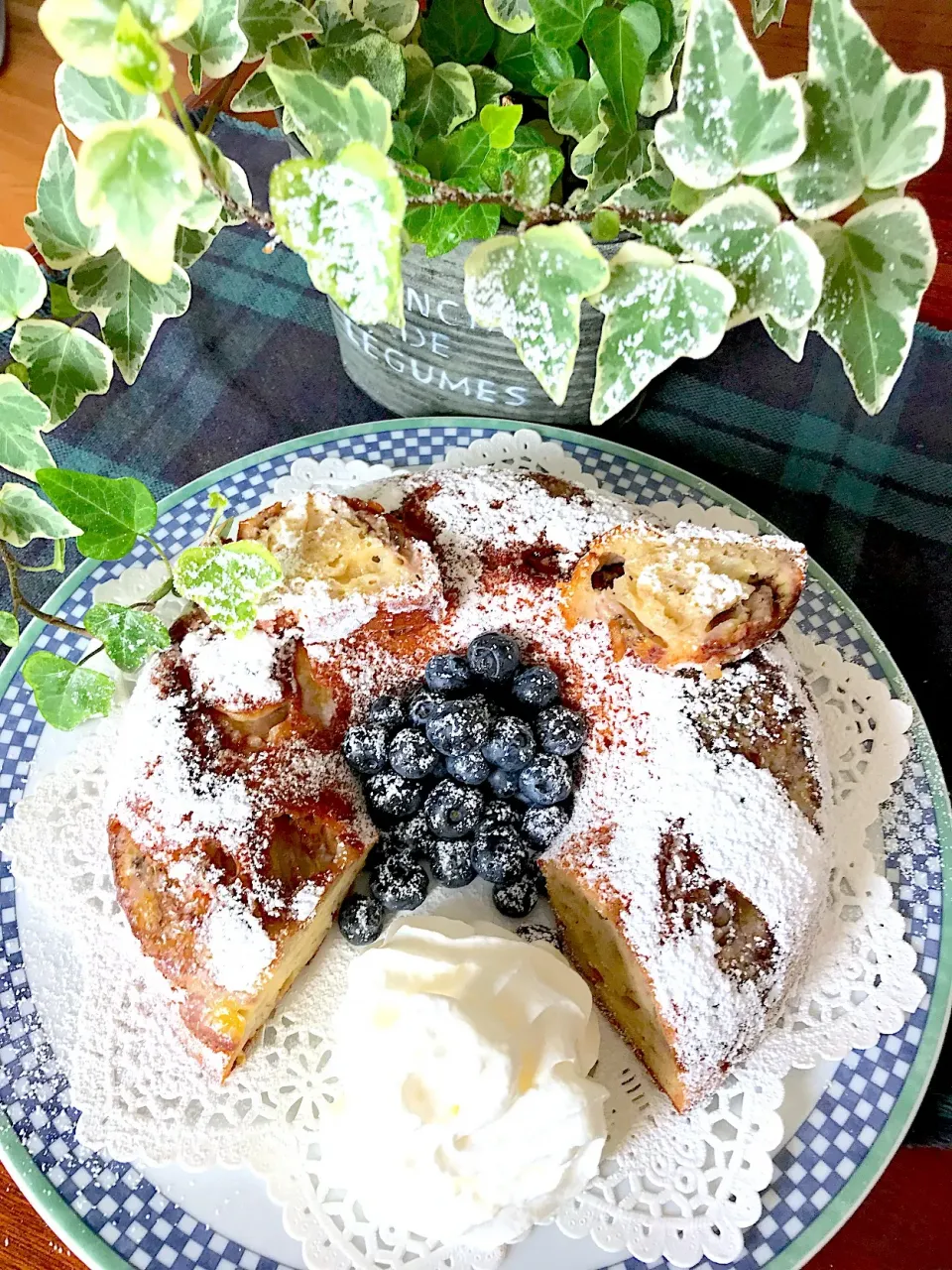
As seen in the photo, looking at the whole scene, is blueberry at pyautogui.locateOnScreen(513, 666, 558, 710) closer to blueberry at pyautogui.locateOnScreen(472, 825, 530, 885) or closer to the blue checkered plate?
blueberry at pyautogui.locateOnScreen(472, 825, 530, 885)

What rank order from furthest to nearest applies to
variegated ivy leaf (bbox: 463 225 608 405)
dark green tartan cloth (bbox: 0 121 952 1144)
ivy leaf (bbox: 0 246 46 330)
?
dark green tartan cloth (bbox: 0 121 952 1144), ivy leaf (bbox: 0 246 46 330), variegated ivy leaf (bbox: 463 225 608 405)

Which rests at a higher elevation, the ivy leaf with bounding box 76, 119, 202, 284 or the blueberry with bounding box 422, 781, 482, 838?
the ivy leaf with bounding box 76, 119, 202, 284

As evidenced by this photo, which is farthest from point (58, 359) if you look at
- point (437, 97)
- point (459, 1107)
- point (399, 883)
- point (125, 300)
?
point (459, 1107)

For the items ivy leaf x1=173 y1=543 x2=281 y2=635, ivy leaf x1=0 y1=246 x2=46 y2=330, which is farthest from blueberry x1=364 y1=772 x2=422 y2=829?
ivy leaf x1=0 y1=246 x2=46 y2=330

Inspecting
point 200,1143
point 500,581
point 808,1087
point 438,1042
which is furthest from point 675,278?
point 200,1143

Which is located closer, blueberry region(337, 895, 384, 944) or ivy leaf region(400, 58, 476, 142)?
ivy leaf region(400, 58, 476, 142)

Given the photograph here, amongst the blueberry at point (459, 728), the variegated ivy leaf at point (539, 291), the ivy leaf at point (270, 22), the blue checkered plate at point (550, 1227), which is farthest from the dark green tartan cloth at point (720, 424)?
the variegated ivy leaf at point (539, 291)

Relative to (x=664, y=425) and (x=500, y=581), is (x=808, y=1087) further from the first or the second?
(x=664, y=425)
